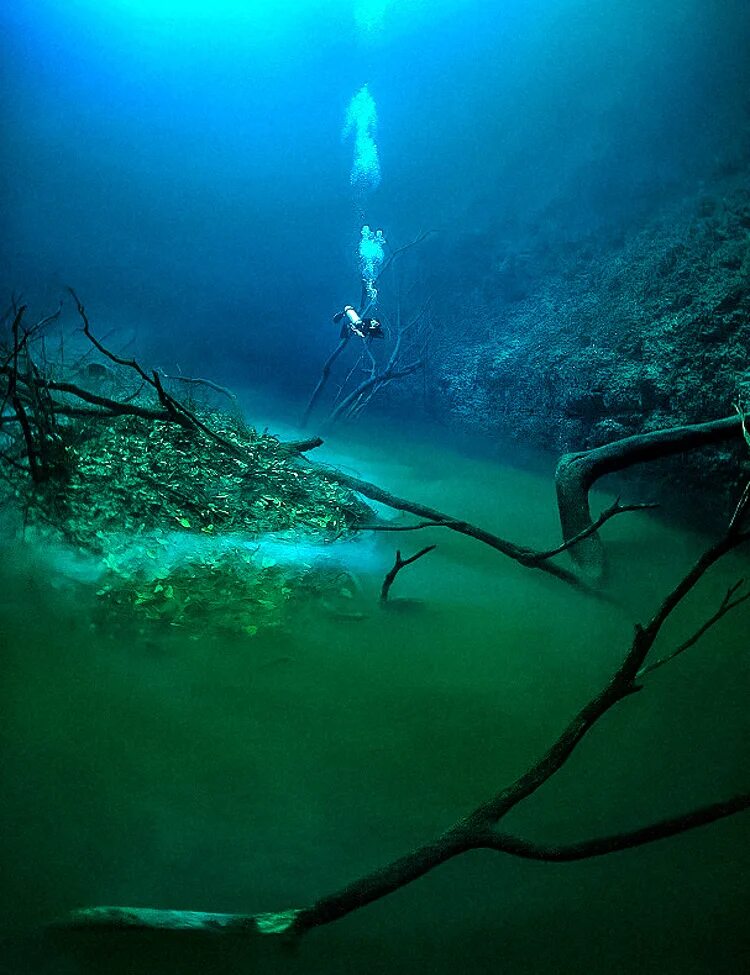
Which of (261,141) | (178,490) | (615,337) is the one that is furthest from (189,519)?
(261,141)

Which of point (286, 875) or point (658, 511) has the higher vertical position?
point (658, 511)

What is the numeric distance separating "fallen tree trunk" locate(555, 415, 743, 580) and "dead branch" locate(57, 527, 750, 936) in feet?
9.12

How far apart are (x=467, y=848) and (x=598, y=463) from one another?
3646 mm

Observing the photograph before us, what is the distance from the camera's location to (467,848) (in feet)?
6.41

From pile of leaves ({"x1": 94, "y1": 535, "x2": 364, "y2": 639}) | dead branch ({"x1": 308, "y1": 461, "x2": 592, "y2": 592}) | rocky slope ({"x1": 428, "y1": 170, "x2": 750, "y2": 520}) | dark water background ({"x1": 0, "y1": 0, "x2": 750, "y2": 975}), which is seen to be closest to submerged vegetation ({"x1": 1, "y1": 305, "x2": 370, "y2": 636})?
pile of leaves ({"x1": 94, "y1": 535, "x2": 364, "y2": 639})

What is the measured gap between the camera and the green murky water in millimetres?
1893

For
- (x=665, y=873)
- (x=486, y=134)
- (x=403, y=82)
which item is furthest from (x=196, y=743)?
(x=403, y=82)

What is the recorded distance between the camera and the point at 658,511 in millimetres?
6211

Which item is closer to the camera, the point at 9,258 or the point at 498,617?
the point at 498,617

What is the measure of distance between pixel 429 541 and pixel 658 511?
2.63m

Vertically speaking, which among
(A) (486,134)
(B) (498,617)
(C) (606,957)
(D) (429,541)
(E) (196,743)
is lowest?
(C) (606,957)

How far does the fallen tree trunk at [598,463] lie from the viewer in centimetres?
481

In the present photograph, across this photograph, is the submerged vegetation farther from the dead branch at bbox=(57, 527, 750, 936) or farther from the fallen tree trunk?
the fallen tree trunk

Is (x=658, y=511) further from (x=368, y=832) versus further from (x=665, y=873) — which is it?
(x=368, y=832)
